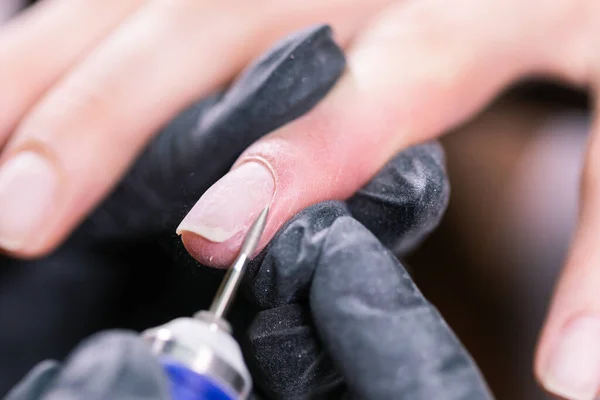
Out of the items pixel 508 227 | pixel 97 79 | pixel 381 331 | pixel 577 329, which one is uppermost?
pixel 97 79

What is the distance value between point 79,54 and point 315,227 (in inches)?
16.3

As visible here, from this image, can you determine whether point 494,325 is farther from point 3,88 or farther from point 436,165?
point 3,88

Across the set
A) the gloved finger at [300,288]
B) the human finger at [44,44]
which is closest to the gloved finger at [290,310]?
the gloved finger at [300,288]

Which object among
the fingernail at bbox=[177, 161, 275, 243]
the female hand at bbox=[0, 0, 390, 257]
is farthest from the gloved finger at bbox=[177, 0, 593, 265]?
the female hand at bbox=[0, 0, 390, 257]

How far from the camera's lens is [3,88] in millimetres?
570

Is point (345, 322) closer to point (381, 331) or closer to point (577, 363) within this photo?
point (381, 331)

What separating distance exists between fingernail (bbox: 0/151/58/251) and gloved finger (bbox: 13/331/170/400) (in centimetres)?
23

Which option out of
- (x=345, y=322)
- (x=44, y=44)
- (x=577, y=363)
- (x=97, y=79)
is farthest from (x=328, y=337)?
(x=44, y=44)

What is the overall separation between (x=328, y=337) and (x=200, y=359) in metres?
0.07

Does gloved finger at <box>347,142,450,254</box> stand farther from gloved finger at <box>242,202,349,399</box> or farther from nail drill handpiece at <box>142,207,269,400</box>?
nail drill handpiece at <box>142,207,269,400</box>

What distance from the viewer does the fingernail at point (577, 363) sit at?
42cm

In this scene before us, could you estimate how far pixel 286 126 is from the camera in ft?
1.43

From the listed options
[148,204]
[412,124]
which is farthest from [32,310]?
[412,124]

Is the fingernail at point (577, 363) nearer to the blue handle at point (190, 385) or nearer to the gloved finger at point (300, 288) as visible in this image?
the gloved finger at point (300, 288)
